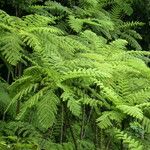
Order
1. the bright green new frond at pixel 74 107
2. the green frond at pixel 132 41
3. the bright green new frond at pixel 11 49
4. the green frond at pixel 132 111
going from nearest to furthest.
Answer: the green frond at pixel 132 111, the bright green new frond at pixel 74 107, the bright green new frond at pixel 11 49, the green frond at pixel 132 41

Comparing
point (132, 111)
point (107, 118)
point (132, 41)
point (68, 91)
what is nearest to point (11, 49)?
point (68, 91)

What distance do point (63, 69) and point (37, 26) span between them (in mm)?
832

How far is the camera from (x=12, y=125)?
3.95 metres

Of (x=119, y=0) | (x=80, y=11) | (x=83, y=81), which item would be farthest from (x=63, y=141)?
(x=119, y=0)

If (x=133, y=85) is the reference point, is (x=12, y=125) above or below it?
below

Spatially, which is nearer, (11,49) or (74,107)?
(74,107)

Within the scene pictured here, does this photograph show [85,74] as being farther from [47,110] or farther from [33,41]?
[33,41]

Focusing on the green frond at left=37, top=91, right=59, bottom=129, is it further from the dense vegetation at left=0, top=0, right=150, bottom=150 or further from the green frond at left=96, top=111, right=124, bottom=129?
the green frond at left=96, top=111, right=124, bottom=129

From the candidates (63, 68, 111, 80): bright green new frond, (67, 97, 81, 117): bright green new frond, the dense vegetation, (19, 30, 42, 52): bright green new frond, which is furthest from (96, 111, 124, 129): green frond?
(19, 30, 42, 52): bright green new frond

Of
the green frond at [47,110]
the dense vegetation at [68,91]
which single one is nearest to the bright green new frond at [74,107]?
the dense vegetation at [68,91]

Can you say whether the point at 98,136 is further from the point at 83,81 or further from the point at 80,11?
the point at 80,11

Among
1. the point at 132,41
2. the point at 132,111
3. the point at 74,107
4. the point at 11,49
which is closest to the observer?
the point at 132,111

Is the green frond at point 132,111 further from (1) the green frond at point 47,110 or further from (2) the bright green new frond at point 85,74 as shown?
(1) the green frond at point 47,110

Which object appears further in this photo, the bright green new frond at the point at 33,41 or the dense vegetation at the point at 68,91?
the bright green new frond at the point at 33,41
